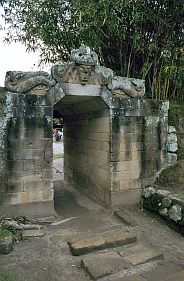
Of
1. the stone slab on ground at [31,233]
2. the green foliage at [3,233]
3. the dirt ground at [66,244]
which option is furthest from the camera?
the stone slab on ground at [31,233]

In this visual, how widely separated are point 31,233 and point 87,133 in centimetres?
298

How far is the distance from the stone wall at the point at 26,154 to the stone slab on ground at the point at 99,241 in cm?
119

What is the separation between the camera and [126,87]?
582 cm

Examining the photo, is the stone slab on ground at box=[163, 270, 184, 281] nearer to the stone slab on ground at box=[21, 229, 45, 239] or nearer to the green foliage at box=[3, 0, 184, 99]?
the stone slab on ground at box=[21, 229, 45, 239]

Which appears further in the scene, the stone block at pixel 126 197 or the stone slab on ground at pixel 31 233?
the stone block at pixel 126 197

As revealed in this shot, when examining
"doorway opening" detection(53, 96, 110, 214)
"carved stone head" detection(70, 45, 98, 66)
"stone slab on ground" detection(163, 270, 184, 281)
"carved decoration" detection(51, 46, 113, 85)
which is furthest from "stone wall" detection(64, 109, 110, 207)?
"stone slab on ground" detection(163, 270, 184, 281)

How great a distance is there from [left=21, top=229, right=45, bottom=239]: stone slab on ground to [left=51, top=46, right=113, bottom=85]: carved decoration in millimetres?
2700

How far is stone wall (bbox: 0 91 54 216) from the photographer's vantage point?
4.97 meters

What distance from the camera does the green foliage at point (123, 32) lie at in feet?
19.8

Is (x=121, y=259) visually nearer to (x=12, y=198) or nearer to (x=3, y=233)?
(x=3, y=233)

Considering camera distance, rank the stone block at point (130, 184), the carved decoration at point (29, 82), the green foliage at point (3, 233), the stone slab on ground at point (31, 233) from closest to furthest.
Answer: the green foliage at point (3, 233) → the stone slab on ground at point (31, 233) → the carved decoration at point (29, 82) → the stone block at point (130, 184)

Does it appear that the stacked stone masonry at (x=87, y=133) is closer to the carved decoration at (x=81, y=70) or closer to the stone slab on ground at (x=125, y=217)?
the carved decoration at (x=81, y=70)

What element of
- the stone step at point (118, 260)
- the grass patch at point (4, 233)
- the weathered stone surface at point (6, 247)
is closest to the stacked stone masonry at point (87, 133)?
the grass patch at point (4, 233)

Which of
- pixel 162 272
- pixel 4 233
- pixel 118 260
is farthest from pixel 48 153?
pixel 162 272
